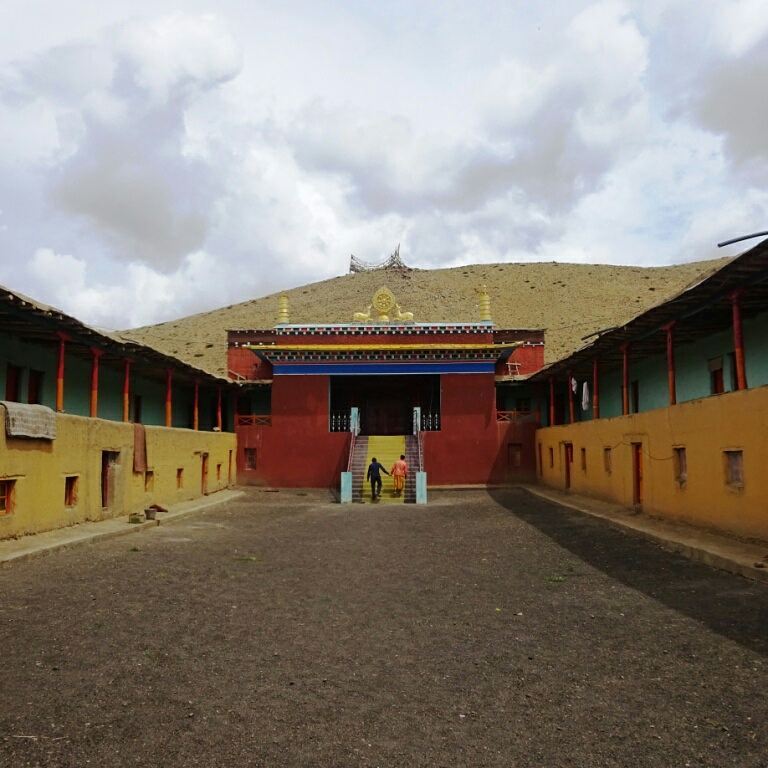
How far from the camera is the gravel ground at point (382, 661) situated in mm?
4129

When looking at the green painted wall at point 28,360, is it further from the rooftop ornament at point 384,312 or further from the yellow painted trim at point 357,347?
the rooftop ornament at point 384,312

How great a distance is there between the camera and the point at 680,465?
45.9 feet

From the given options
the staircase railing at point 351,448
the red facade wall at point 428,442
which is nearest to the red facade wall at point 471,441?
the red facade wall at point 428,442

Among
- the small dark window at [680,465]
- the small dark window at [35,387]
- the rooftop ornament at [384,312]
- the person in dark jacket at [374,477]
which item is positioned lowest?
the person in dark jacket at [374,477]

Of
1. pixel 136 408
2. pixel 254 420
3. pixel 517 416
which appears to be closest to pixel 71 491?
pixel 136 408

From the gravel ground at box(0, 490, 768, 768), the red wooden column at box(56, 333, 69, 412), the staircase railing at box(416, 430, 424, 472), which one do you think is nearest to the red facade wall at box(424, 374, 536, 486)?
the staircase railing at box(416, 430, 424, 472)

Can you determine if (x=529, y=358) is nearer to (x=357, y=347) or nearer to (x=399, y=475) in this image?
(x=357, y=347)

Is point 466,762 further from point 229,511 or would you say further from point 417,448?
point 417,448

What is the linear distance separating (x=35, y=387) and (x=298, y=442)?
1145 centimetres

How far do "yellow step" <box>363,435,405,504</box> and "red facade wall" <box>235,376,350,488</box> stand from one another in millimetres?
1320

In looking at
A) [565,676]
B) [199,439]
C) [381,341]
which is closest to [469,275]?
[381,341]

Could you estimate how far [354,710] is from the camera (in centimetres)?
468

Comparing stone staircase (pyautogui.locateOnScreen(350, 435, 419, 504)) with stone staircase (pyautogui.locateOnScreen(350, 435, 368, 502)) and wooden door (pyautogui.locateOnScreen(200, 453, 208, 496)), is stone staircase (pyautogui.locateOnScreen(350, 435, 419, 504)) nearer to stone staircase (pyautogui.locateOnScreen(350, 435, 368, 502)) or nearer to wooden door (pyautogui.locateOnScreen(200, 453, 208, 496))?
stone staircase (pyautogui.locateOnScreen(350, 435, 368, 502))

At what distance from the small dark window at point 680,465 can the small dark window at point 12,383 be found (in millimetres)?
14912
